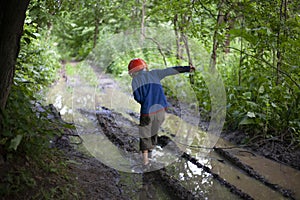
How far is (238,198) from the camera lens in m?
3.96

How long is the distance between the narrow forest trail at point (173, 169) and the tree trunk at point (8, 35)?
1478 mm

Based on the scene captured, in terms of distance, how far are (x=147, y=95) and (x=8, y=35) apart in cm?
222

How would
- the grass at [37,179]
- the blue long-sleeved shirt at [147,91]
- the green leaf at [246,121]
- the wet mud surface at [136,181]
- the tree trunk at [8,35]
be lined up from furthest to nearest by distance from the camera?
the green leaf at [246,121]
the blue long-sleeved shirt at [147,91]
the wet mud surface at [136,181]
the grass at [37,179]
the tree trunk at [8,35]

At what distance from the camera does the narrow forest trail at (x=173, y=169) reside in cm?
403

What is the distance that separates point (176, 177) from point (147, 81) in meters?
1.36

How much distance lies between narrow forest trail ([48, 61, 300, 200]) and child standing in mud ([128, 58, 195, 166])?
1.46ft

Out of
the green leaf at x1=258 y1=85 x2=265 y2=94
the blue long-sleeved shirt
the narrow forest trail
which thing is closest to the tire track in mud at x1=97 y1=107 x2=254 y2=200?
the narrow forest trail

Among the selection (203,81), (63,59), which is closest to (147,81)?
(203,81)

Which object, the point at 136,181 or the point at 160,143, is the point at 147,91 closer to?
the point at 136,181

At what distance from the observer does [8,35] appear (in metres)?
2.90

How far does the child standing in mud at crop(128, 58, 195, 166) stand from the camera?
4719 millimetres

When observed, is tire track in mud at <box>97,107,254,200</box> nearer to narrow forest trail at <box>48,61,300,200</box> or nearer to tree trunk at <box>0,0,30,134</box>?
narrow forest trail at <box>48,61,300,200</box>

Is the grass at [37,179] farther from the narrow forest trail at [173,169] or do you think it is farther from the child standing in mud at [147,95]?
the child standing in mud at [147,95]

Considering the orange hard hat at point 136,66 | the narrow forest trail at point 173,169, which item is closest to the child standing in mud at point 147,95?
Result: the orange hard hat at point 136,66
